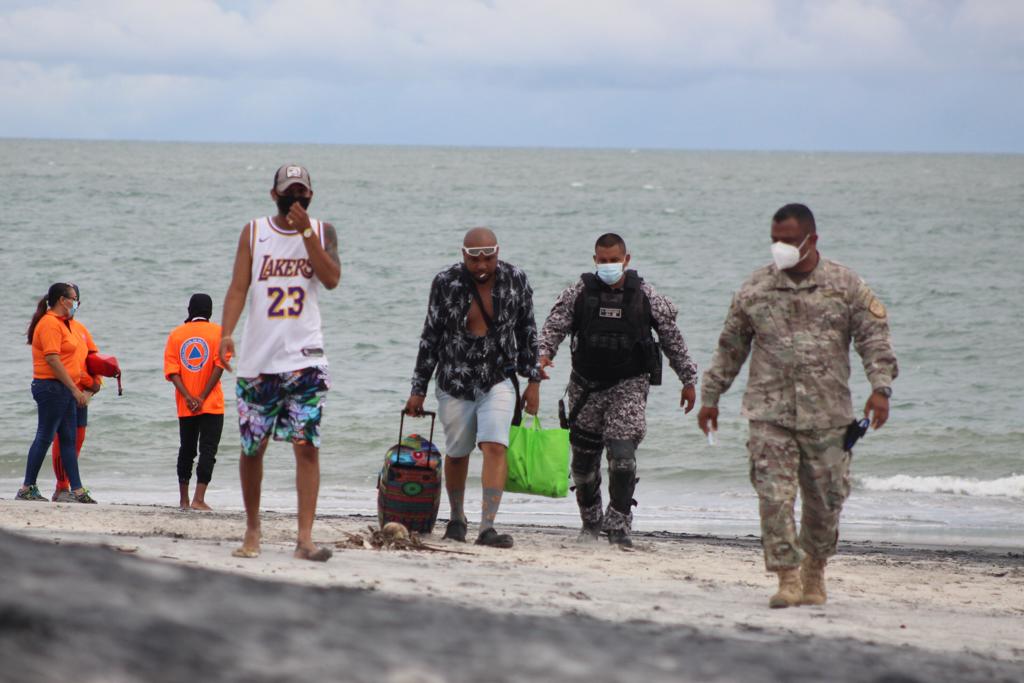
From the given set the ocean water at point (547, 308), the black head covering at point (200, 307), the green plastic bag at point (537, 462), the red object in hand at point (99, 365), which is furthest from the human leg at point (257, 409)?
the ocean water at point (547, 308)

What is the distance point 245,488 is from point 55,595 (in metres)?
3.24

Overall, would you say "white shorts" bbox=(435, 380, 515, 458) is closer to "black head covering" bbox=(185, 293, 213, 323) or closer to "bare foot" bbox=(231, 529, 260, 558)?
"bare foot" bbox=(231, 529, 260, 558)

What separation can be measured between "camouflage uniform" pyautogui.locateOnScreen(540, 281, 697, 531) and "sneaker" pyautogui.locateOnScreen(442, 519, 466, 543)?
2.67 ft

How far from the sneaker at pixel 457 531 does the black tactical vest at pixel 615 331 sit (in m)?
1.15

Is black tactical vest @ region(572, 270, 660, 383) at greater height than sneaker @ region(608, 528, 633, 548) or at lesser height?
greater

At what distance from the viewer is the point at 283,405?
602 centimetres

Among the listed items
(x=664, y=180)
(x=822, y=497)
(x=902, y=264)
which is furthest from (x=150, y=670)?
(x=664, y=180)

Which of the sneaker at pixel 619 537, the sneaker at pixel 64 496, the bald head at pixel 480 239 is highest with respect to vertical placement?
the bald head at pixel 480 239

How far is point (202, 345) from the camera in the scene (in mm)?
9562

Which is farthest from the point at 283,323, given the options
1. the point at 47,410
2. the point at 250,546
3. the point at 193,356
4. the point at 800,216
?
the point at 47,410

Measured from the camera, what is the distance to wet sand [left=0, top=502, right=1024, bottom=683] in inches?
113

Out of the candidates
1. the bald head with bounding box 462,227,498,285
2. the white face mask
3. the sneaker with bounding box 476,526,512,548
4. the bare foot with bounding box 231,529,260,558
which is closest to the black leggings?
the sneaker with bounding box 476,526,512,548

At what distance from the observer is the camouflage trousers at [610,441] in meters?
7.96

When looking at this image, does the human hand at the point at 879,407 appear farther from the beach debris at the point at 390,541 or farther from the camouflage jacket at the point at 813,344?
the beach debris at the point at 390,541
